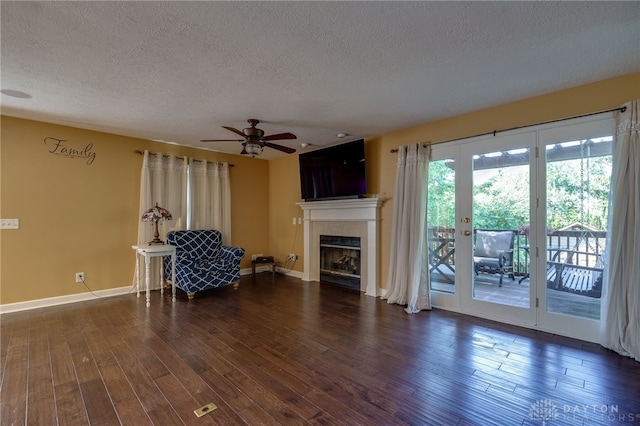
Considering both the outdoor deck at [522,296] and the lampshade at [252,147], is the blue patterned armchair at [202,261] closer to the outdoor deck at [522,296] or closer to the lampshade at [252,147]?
the lampshade at [252,147]

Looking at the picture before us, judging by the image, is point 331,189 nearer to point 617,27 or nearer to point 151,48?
point 151,48

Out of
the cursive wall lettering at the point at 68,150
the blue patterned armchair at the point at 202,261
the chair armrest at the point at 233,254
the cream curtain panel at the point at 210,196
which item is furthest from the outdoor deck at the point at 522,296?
the cursive wall lettering at the point at 68,150

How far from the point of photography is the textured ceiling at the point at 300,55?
1.78 m

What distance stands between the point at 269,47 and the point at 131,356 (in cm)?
279

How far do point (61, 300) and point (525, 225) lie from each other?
5.99 metres

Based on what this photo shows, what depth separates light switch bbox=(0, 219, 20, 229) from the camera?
3.57m

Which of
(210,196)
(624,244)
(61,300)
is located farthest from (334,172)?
(61,300)

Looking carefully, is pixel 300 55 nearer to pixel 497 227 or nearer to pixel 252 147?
pixel 252 147

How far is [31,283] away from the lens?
3.75 m

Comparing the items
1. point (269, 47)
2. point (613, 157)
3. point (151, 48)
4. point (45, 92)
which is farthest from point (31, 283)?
point (613, 157)

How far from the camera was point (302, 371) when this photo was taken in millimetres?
2211

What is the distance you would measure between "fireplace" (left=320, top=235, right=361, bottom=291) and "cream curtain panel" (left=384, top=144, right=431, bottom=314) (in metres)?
0.81

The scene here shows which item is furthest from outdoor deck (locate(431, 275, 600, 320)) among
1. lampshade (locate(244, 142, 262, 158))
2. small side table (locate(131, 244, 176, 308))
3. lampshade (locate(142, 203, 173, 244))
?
lampshade (locate(142, 203, 173, 244))

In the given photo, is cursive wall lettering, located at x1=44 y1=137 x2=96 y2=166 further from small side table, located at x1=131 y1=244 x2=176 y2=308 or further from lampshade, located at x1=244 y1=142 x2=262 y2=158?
lampshade, located at x1=244 y1=142 x2=262 y2=158
